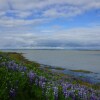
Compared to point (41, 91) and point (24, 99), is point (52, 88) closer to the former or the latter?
point (41, 91)

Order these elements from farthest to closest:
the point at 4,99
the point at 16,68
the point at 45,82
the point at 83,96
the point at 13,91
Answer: the point at 16,68, the point at 45,82, the point at 83,96, the point at 13,91, the point at 4,99

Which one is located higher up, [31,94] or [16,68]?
[16,68]

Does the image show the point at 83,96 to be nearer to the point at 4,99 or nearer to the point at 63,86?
the point at 63,86

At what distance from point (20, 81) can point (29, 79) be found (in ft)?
2.07

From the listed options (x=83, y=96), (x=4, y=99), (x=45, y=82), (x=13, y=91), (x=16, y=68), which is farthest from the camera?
(x=16, y=68)

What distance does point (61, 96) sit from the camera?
7.96 metres

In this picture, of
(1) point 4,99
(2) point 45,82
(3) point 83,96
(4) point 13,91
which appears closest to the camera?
(1) point 4,99

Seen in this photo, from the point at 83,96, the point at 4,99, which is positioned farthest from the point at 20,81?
the point at 83,96

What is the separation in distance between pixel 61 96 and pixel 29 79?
1416mm

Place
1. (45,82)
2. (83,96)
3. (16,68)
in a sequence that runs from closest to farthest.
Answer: (83,96)
(45,82)
(16,68)

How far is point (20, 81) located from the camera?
826cm

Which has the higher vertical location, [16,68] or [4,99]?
[16,68]

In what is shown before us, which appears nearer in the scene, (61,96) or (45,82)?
(61,96)

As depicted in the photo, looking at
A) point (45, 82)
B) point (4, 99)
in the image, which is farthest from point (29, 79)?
point (4, 99)
